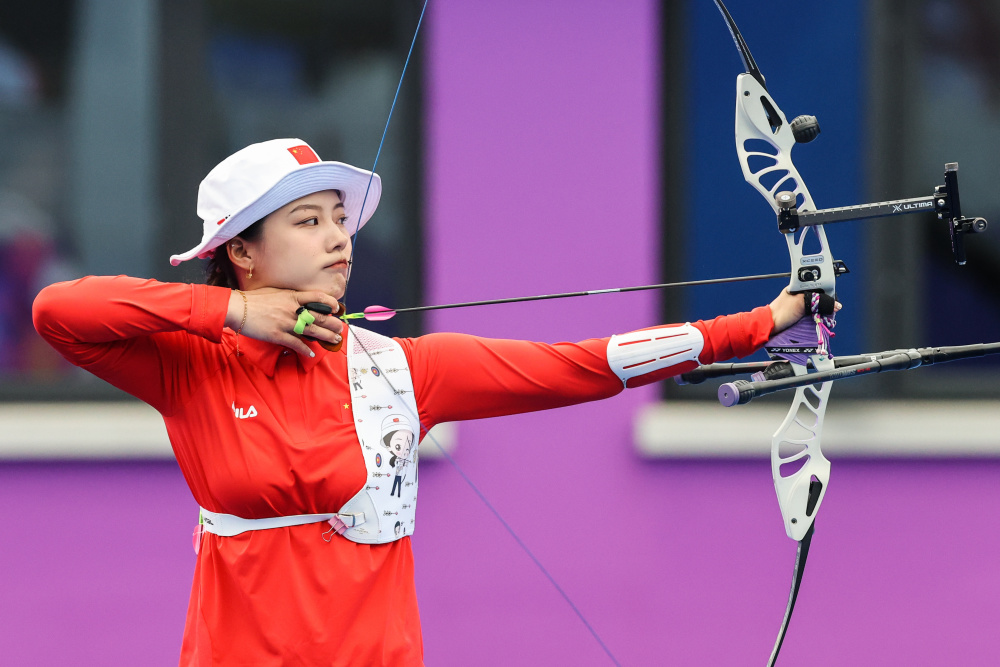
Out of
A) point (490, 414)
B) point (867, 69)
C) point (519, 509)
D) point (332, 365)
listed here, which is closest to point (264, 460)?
point (332, 365)

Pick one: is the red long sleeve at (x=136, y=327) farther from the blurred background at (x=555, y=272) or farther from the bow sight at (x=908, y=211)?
the blurred background at (x=555, y=272)

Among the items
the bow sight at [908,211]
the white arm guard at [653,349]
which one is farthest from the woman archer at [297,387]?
the bow sight at [908,211]

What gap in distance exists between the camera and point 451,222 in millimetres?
2824

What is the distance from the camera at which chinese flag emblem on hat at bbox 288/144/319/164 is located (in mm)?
1609

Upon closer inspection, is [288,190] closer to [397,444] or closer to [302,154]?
[302,154]

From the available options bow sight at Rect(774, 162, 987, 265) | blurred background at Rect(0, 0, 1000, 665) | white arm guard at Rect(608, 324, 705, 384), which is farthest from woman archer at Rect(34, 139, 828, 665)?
blurred background at Rect(0, 0, 1000, 665)

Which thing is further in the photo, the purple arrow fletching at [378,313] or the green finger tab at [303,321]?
the purple arrow fletching at [378,313]

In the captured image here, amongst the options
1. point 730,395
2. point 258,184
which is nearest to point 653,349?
point 730,395

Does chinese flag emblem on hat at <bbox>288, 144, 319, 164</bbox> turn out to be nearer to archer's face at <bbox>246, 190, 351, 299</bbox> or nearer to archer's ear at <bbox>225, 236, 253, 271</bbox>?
archer's face at <bbox>246, 190, 351, 299</bbox>

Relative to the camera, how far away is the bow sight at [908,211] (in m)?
1.51

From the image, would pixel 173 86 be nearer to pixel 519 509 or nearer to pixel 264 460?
pixel 519 509

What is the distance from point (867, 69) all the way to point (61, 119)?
230cm

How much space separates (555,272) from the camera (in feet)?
9.23

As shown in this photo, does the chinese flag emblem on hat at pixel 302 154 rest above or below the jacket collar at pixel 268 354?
above
